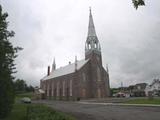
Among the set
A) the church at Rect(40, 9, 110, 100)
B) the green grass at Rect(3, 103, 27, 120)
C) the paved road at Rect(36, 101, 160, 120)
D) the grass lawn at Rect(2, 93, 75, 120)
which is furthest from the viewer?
the church at Rect(40, 9, 110, 100)

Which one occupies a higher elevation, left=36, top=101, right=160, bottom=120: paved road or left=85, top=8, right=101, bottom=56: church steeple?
left=85, top=8, right=101, bottom=56: church steeple

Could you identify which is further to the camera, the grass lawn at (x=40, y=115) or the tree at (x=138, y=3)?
the grass lawn at (x=40, y=115)

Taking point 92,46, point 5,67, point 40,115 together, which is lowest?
point 40,115

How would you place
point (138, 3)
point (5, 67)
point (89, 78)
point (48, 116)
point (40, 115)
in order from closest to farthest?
point (138, 3), point (48, 116), point (40, 115), point (5, 67), point (89, 78)

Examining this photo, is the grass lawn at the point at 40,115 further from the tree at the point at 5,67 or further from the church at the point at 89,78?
the church at the point at 89,78

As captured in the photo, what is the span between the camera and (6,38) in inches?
650

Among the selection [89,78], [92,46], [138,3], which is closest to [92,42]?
[92,46]

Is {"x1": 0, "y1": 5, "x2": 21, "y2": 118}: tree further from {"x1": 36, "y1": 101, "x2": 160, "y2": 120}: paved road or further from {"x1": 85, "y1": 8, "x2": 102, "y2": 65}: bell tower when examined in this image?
{"x1": 85, "y1": 8, "x2": 102, "y2": 65}: bell tower

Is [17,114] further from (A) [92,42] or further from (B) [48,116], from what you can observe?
(A) [92,42]

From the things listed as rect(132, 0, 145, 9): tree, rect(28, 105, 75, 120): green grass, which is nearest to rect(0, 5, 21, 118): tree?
rect(28, 105, 75, 120): green grass

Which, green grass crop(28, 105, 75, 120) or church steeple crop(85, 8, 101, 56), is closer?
green grass crop(28, 105, 75, 120)

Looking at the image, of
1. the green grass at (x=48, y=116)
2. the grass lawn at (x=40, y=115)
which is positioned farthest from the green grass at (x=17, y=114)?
the green grass at (x=48, y=116)

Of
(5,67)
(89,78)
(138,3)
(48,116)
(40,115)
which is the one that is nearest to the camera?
(138,3)

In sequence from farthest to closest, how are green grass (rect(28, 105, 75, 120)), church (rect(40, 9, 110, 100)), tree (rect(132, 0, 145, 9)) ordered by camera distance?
church (rect(40, 9, 110, 100))
green grass (rect(28, 105, 75, 120))
tree (rect(132, 0, 145, 9))
